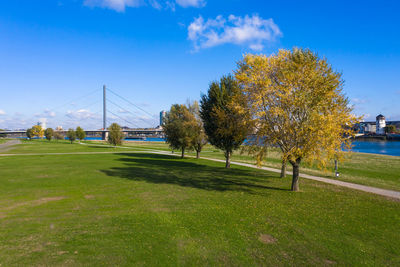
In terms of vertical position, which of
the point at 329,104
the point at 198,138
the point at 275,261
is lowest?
the point at 275,261

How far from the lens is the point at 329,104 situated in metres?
15.4

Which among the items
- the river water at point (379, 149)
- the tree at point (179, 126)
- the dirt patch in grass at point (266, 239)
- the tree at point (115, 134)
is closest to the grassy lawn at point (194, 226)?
the dirt patch in grass at point (266, 239)

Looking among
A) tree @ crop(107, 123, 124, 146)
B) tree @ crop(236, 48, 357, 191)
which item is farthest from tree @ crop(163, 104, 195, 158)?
tree @ crop(107, 123, 124, 146)

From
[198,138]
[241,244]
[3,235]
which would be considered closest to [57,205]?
[3,235]

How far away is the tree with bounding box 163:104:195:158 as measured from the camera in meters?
36.9

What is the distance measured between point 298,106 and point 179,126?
24416mm

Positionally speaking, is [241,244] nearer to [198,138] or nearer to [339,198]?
[339,198]

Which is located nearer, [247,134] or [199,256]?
[199,256]

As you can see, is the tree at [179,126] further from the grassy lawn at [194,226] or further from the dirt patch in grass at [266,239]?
the dirt patch in grass at [266,239]

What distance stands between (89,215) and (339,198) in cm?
1472

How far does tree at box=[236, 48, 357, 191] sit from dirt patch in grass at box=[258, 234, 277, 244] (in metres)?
6.59

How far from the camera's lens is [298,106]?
15.1m

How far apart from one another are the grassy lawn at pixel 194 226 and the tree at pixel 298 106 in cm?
339

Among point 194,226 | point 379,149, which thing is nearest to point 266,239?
point 194,226
